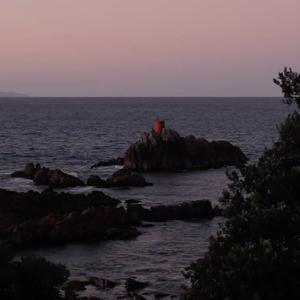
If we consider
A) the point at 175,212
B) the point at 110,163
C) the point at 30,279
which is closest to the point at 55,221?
the point at 175,212

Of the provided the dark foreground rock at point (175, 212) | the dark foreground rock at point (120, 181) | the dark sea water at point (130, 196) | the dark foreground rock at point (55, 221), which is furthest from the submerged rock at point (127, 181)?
Answer: the dark foreground rock at point (175, 212)

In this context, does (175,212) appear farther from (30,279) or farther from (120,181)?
(30,279)

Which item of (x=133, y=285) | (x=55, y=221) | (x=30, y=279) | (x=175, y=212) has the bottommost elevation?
(x=133, y=285)

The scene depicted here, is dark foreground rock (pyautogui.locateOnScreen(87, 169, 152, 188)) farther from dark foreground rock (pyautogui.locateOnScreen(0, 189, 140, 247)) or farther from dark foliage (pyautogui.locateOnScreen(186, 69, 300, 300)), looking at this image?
dark foliage (pyautogui.locateOnScreen(186, 69, 300, 300))

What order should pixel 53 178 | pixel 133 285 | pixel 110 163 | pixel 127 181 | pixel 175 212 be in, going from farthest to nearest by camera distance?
pixel 110 163 → pixel 127 181 → pixel 53 178 → pixel 175 212 → pixel 133 285

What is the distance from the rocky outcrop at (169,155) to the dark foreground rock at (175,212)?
103ft

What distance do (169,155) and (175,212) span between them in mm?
34415

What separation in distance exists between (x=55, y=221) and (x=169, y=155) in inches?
1655

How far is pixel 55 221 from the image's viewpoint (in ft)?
143

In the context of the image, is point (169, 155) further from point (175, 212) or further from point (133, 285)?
point (133, 285)

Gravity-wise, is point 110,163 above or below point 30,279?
below

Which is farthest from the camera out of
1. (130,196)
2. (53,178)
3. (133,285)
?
(53,178)

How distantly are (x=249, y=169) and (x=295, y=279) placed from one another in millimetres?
3696

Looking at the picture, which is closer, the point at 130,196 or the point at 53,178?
the point at 130,196
